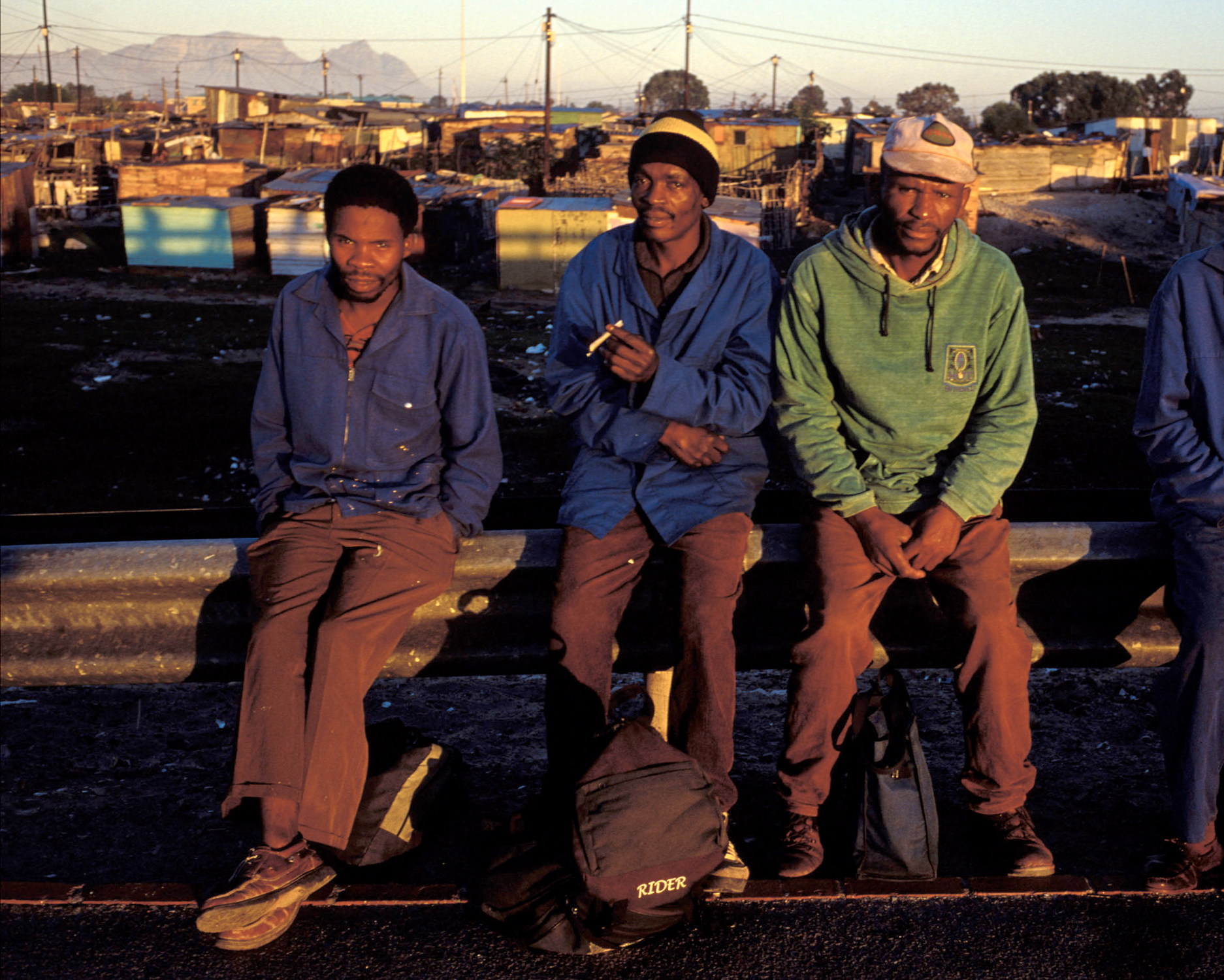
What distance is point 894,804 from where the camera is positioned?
9.63ft

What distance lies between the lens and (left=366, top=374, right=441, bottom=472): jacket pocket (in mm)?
3393

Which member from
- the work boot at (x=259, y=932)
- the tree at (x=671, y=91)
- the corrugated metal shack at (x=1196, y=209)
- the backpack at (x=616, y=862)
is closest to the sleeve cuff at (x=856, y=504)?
the backpack at (x=616, y=862)

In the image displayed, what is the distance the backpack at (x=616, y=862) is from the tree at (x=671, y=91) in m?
130

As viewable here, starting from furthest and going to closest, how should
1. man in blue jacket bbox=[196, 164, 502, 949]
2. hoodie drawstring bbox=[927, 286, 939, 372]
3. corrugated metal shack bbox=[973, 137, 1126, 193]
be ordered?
corrugated metal shack bbox=[973, 137, 1126, 193]
hoodie drawstring bbox=[927, 286, 939, 372]
man in blue jacket bbox=[196, 164, 502, 949]

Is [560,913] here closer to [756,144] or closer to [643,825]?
[643,825]

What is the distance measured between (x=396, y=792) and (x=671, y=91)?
16021 cm

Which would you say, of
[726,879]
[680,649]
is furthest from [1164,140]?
[726,879]

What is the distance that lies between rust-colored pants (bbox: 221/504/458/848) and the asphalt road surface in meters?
0.32

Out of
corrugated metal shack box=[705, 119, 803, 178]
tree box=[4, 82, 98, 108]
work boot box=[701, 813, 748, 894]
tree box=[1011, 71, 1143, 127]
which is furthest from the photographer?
tree box=[4, 82, 98, 108]

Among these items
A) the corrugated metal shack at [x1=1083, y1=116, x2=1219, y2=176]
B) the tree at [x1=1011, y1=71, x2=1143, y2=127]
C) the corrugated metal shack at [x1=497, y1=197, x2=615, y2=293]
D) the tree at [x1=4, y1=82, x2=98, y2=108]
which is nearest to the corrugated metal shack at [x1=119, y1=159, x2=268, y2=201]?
the corrugated metal shack at [x1=497, y1=197, x2=615, y2=293]

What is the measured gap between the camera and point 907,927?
2.74 metres

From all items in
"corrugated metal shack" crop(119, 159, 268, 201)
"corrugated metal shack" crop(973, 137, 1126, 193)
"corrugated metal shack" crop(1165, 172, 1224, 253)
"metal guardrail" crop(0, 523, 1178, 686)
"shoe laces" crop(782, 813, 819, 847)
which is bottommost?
"shoe laces" crop(782, 813, 819, 847)

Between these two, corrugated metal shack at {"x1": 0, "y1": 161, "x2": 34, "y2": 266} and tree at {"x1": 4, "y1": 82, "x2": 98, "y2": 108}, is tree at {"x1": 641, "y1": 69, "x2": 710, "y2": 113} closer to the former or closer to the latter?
tree at {"x1": 4, "y1": 82, "x2": 98, "y2": 108}

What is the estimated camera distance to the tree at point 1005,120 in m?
66.1
